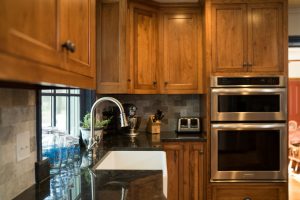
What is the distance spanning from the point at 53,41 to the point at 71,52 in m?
0.15

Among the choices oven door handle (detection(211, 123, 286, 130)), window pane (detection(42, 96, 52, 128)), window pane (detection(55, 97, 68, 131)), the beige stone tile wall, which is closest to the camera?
the beige stone tile wall

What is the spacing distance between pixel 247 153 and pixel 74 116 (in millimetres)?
1743

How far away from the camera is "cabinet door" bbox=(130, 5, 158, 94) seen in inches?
123

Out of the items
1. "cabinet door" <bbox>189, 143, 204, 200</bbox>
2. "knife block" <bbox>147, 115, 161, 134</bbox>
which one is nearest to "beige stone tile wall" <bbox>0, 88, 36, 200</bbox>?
"cabinet door" <bbox>189, 143, 204, 200</bbox>

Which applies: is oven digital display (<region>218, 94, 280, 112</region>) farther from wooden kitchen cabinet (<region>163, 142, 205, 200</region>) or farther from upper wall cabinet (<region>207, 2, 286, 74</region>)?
wooden kitchen cabinet (<region>163, 142, 205, 200</region>)

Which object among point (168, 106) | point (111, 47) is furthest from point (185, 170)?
point (111, 47)

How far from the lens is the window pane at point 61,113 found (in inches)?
93.4

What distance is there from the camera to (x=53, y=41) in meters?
0.86

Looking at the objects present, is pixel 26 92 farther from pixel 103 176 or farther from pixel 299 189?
pixel 299 189

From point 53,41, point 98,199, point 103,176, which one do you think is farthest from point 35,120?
point 53,41

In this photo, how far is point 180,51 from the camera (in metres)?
3.31

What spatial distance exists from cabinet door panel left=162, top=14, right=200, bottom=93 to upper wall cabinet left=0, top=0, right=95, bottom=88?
2100 millimetres

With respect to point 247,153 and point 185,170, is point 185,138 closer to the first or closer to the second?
point 185,170

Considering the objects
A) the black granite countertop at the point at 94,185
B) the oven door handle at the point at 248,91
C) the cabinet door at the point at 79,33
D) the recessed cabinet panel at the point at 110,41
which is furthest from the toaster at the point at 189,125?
the cabinet door at the point at 79,33
